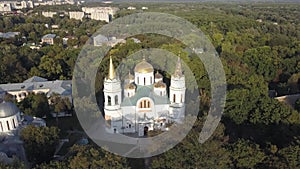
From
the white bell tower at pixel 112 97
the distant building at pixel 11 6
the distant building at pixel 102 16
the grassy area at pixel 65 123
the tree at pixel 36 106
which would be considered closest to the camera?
the white bell tower at pixel 112 97

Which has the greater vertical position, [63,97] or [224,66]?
[224,66]

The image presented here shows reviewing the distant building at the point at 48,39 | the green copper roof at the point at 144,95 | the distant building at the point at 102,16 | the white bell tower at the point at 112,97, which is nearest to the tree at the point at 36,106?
the white bell tower at the point at 112,97

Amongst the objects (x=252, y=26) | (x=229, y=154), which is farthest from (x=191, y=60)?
(x=252, y=26)

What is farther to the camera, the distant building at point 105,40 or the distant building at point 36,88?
the distant building at point 105,40

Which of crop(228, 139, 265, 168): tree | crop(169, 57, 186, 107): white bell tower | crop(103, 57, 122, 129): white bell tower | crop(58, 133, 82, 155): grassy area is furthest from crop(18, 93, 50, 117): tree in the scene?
crop(228, 139, 265, 168): tree

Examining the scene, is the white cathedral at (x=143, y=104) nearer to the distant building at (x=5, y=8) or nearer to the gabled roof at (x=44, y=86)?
the gabled roof at (x=44, y=86)

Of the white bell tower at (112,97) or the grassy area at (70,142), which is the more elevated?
the white bell tower at (112,97)

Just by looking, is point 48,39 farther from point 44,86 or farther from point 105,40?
point 44,86

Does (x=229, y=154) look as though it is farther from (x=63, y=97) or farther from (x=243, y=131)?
(x=63, y=97)
